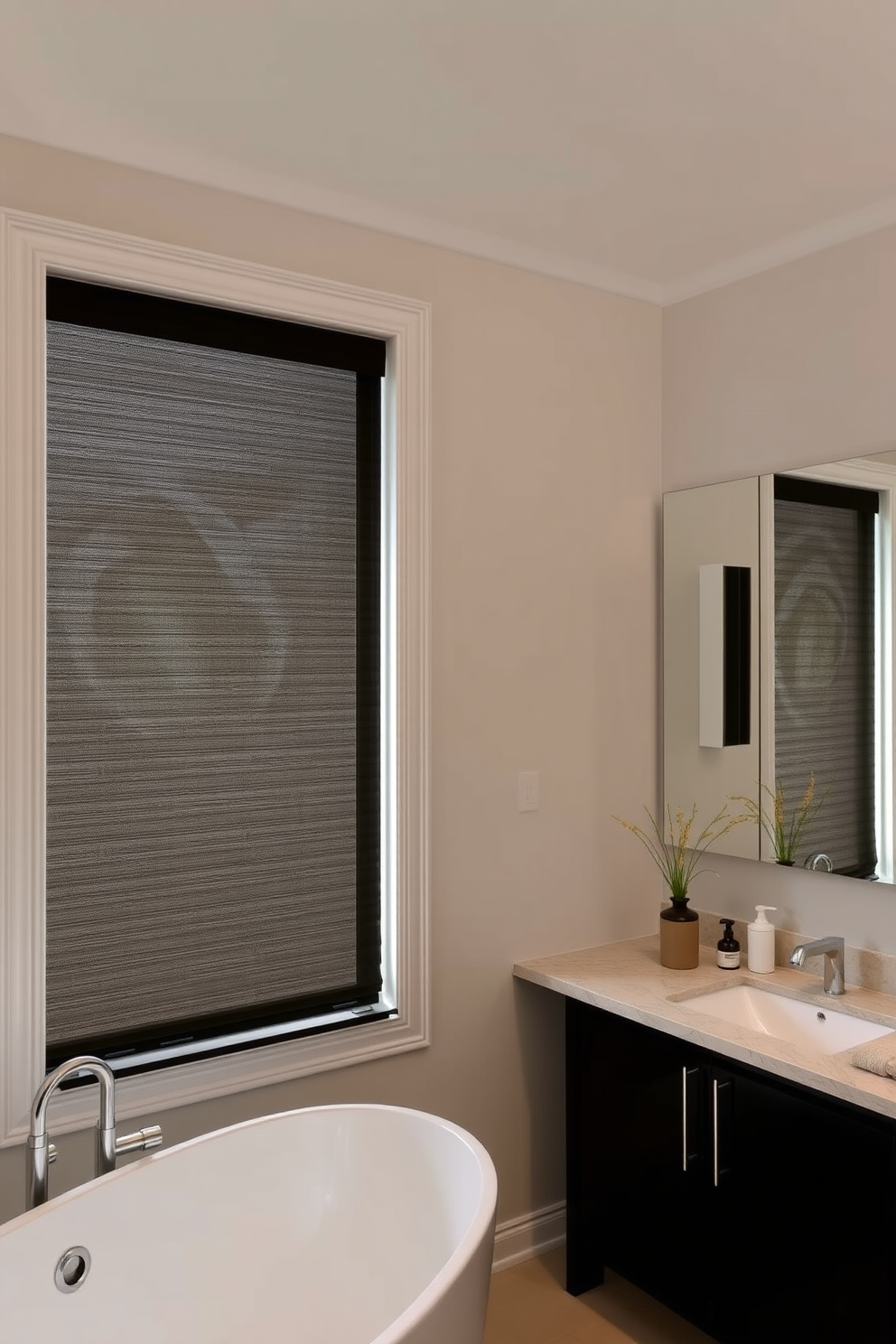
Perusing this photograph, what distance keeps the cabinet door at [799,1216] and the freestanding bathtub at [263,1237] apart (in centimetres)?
63

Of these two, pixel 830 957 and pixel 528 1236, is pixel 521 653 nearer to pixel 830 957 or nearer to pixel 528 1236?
pixel 830 957

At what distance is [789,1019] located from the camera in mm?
2467

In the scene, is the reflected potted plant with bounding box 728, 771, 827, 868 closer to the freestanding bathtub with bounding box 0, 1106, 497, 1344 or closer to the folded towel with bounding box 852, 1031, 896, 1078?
the folded towel with bounding box 852, 1031, 896, 1078

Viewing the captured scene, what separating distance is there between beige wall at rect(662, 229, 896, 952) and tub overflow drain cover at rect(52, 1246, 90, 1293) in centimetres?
179

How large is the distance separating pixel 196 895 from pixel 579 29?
6.08 ft

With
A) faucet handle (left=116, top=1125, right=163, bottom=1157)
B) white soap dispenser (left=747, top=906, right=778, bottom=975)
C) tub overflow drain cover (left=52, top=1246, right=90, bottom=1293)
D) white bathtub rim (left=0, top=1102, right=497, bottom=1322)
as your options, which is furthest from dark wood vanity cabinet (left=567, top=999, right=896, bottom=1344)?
tub overflow drain cover (left=52, top=1246, right=90, bottom=1293)

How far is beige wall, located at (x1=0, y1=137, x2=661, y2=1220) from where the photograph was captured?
8.45 ft

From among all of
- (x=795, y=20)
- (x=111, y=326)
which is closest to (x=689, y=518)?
(x=795, y=20)

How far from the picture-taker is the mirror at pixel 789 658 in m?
2.43

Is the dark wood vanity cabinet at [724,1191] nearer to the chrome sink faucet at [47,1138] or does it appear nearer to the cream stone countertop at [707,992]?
the cream stone countertop at [707,992]

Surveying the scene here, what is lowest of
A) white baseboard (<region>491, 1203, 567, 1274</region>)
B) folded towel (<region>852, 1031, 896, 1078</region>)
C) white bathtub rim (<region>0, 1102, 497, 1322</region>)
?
white baseboard (<region>491, 1203, 567, 1274</region>)

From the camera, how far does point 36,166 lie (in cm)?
204

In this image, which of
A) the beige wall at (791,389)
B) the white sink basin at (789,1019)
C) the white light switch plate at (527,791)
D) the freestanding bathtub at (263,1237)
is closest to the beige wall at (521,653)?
the white light switch plate at (527,791)

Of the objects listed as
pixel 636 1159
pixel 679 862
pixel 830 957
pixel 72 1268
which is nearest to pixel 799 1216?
pixel 636 1159
